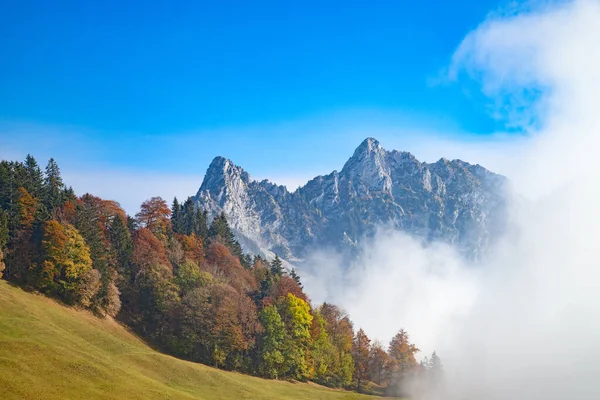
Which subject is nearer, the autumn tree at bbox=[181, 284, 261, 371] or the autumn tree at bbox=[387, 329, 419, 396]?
the autumn tree at bbox=[181, 284, 261, 371]

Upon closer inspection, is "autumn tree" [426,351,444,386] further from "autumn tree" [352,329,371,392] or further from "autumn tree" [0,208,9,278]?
"autumn tree" [0,208,9,278]

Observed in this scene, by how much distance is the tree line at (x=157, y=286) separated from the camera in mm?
90875

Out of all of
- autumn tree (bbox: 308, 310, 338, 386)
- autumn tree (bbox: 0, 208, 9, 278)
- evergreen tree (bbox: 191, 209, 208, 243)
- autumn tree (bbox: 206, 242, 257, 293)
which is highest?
evergreen tree (bbox: 191, 209, 208, 243)

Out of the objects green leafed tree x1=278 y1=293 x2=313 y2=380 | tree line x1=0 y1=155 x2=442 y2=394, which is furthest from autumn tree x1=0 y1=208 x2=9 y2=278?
green leafed tree x1=278 y1=293 x2=313 y2=380

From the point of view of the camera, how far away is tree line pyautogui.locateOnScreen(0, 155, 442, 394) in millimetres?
90875

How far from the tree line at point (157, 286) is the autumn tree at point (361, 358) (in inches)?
26.8

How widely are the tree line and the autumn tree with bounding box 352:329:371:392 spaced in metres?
0.68

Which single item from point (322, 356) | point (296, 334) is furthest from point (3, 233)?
point (322, 356)

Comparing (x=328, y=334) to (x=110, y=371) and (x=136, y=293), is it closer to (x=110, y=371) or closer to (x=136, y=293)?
(x=136, y=293)

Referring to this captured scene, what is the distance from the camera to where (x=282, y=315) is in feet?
388

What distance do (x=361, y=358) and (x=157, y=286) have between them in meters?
68.0

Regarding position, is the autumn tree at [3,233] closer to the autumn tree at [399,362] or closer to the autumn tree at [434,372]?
the autumn tree at [399,362]

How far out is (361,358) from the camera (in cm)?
14275

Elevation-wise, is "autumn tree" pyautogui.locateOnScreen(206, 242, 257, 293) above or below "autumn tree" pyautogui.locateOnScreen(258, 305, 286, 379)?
above
